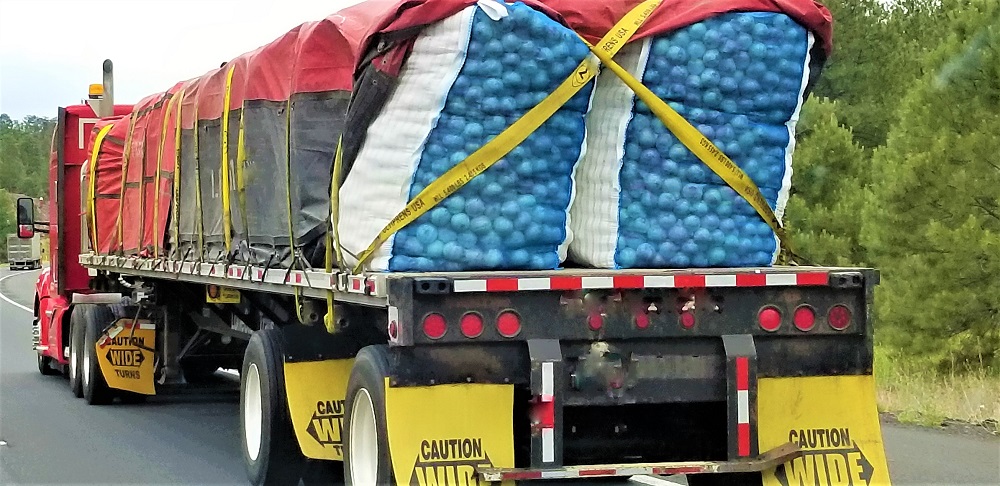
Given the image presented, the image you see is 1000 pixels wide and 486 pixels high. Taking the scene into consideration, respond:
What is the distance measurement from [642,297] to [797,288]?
0.79 m

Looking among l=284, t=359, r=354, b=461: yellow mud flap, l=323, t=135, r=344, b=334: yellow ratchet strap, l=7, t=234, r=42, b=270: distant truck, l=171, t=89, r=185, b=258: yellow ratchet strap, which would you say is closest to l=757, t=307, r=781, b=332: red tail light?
l=323, t=135, r=344, b=334: yellow ratchet strap

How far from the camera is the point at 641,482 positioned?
888 centimetres

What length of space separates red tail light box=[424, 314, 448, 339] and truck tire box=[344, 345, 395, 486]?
31cm

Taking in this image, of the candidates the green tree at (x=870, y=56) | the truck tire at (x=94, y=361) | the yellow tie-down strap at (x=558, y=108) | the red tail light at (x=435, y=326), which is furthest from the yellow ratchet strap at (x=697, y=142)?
the green tree at (x=870, y=56)

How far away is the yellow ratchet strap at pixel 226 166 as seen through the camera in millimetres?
9336

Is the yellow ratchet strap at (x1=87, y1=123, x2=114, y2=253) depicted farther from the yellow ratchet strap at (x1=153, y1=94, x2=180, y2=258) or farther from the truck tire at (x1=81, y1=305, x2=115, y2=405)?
the yellow ratchet strap at (x1=153, y1=94, x2=180, y2=258)

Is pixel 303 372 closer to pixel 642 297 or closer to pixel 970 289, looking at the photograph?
pixel 642 297

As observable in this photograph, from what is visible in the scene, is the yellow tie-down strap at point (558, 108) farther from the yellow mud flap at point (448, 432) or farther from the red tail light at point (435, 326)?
the yellow mud flap at point (448, 432)

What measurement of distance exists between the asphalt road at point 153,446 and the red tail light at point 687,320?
2869 mm

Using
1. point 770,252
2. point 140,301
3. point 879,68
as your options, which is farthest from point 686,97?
point 879,68

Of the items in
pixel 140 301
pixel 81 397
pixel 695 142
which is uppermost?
pixel 695 142

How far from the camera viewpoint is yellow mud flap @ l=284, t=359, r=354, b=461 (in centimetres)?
834

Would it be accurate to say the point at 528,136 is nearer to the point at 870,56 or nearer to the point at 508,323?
the point at 508,323

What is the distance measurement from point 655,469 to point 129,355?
8692 mm
